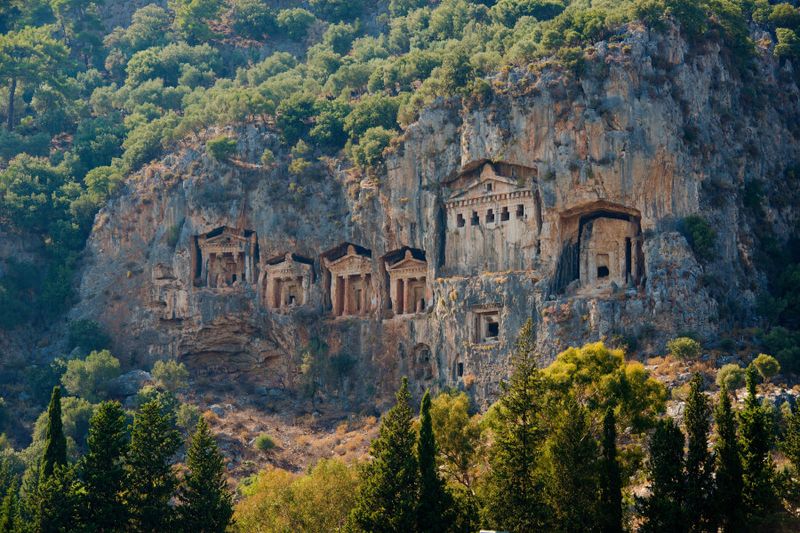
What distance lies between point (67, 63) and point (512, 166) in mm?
53113

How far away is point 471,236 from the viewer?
7762cm

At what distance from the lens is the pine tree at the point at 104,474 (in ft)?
176

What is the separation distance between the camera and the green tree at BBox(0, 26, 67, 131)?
354 feet

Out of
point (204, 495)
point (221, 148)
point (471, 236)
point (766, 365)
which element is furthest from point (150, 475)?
point (221, 148)

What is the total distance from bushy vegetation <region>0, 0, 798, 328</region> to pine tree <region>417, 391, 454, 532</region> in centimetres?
2315

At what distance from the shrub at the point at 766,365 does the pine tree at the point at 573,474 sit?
1421cm

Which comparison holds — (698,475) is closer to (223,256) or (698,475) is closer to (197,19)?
(223,256)

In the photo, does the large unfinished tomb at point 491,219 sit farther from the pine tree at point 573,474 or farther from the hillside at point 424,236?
the pine tree at point 573,474

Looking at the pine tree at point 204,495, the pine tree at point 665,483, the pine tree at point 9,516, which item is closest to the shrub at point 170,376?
the pine tree at point 204,495

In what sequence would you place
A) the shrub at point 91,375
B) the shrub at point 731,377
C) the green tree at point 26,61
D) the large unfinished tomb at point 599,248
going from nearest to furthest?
the shrub at point 731,377, the large unfinished tomb at point 599,248, the shrub at point 91,375, the green tree at point 26,61

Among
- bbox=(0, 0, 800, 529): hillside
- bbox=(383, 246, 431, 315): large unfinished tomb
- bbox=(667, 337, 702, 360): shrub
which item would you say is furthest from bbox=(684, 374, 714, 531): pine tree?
bbox=(383, 246, 431, 315): large unfinished tomb

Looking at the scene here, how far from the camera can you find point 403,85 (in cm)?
9269

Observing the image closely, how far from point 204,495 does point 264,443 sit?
20.6 metres

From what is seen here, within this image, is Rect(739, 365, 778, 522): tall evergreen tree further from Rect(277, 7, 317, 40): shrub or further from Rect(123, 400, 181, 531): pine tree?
Rect(277, 7, 317, 40): shrub
